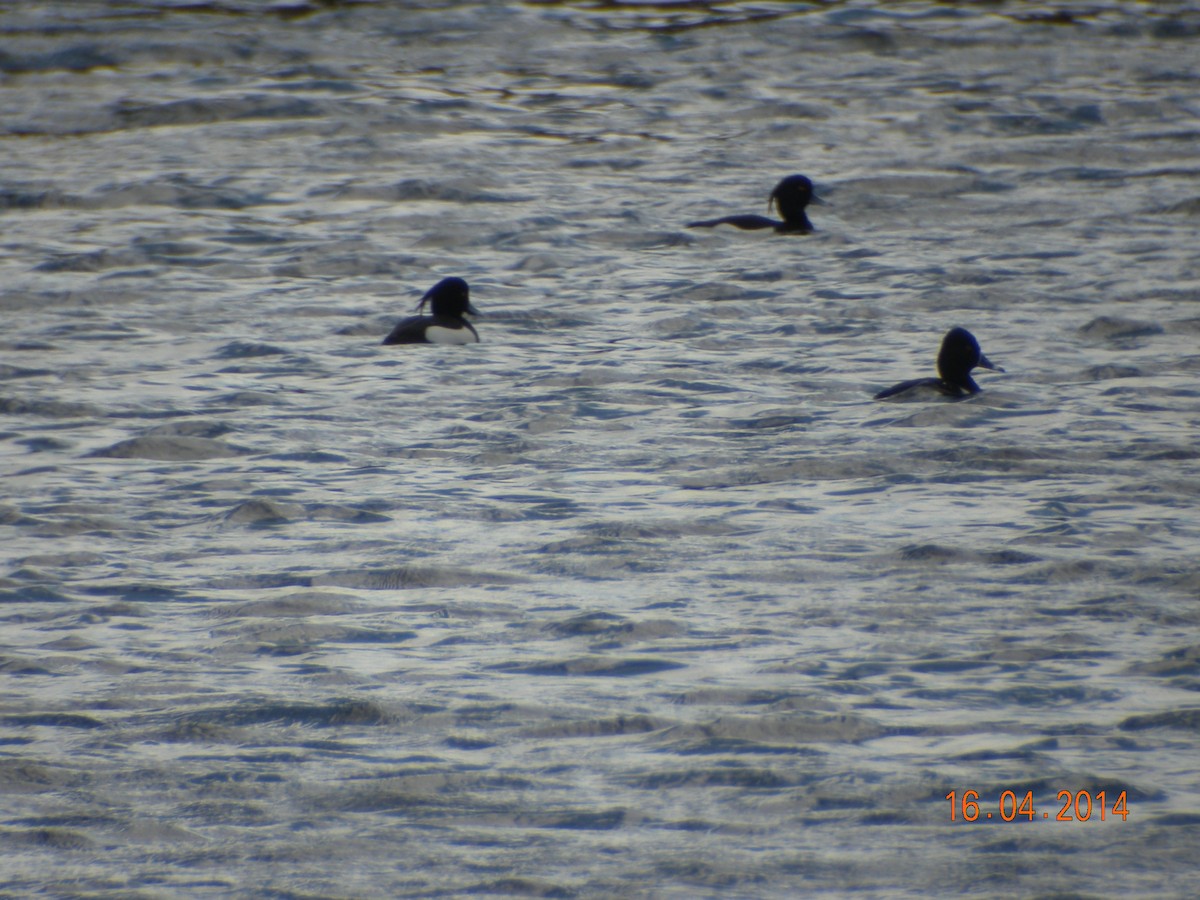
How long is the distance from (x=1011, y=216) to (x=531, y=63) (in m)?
8.01

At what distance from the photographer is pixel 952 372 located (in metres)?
10.4

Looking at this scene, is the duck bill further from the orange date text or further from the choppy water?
the orange date text

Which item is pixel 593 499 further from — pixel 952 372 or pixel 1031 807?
pixel 1031 807

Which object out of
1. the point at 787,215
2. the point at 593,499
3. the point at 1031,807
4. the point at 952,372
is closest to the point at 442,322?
the point at 952,372

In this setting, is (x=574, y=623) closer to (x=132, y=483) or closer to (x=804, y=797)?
(x=804, y=797)

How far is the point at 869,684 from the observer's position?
250 inches

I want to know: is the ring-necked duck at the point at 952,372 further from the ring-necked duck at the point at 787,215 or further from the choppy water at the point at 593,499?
the ring-necked duck at the point at 787,215

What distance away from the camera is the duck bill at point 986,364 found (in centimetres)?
1059

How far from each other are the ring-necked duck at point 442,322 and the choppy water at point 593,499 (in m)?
0.18

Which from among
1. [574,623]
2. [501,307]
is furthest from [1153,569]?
[501,307]

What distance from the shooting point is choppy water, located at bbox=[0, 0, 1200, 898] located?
17.8ft

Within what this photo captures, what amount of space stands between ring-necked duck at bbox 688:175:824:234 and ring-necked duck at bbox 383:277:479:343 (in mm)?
3231

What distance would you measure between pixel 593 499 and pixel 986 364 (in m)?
3.08

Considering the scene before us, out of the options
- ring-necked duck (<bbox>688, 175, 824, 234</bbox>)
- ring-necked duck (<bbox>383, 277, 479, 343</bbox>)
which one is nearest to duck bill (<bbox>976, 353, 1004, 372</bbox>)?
ring-necked duck (<bbox>383, 277, 479, 343</bbox>)
